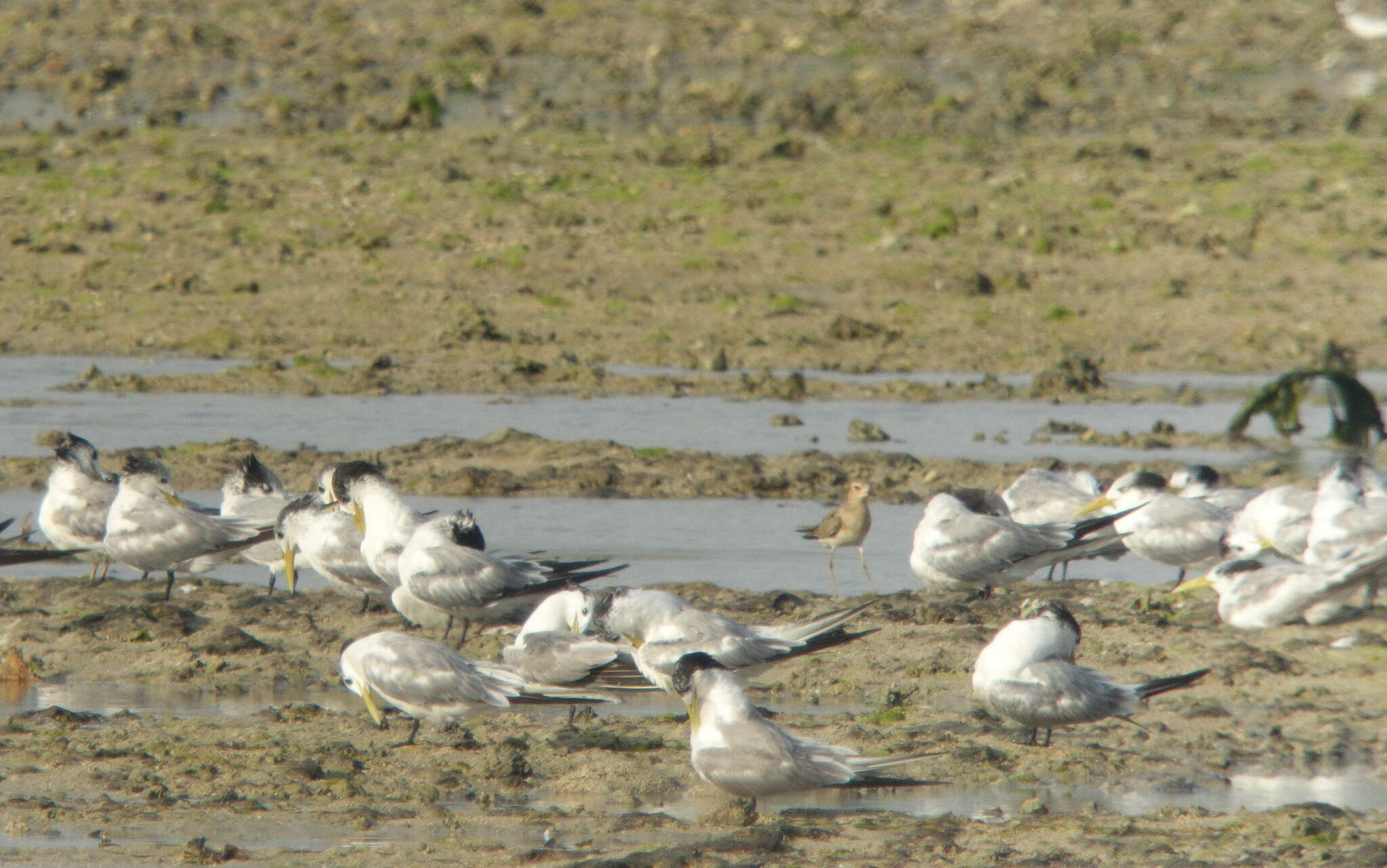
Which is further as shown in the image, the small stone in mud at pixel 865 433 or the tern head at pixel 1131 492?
the small stone in mud at pixel 865 433

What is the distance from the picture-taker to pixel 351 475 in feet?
32.0

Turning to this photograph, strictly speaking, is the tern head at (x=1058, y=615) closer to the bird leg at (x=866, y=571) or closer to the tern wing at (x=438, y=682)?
the tern wing at (x=438, y=682)

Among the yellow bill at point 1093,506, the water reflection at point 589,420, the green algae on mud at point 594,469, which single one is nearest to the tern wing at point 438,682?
the yellow bill at point 1093,506

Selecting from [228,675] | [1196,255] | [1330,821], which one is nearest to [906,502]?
[228,675]

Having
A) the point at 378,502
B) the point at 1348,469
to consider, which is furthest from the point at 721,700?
the point at 1348,469

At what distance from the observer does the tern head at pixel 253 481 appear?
10.7 m

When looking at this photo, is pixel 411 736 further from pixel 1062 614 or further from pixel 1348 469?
pixel 1348 469

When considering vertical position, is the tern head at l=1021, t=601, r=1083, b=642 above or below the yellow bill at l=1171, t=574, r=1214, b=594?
below

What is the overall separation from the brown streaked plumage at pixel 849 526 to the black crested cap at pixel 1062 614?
8.47 ft

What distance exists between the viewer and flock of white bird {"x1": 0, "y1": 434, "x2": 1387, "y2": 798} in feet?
23.3

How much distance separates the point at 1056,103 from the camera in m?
25.6

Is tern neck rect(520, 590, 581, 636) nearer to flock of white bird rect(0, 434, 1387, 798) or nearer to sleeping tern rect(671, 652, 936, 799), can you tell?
flock of white bird rect(0, 434, 1387, 798)

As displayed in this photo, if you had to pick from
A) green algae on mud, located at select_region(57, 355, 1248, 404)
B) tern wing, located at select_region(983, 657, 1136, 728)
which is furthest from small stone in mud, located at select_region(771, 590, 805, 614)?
green algae on mud, located at select_region(57, 355, 1248, 404)

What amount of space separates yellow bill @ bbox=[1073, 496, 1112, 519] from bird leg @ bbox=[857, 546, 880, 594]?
1171mm
